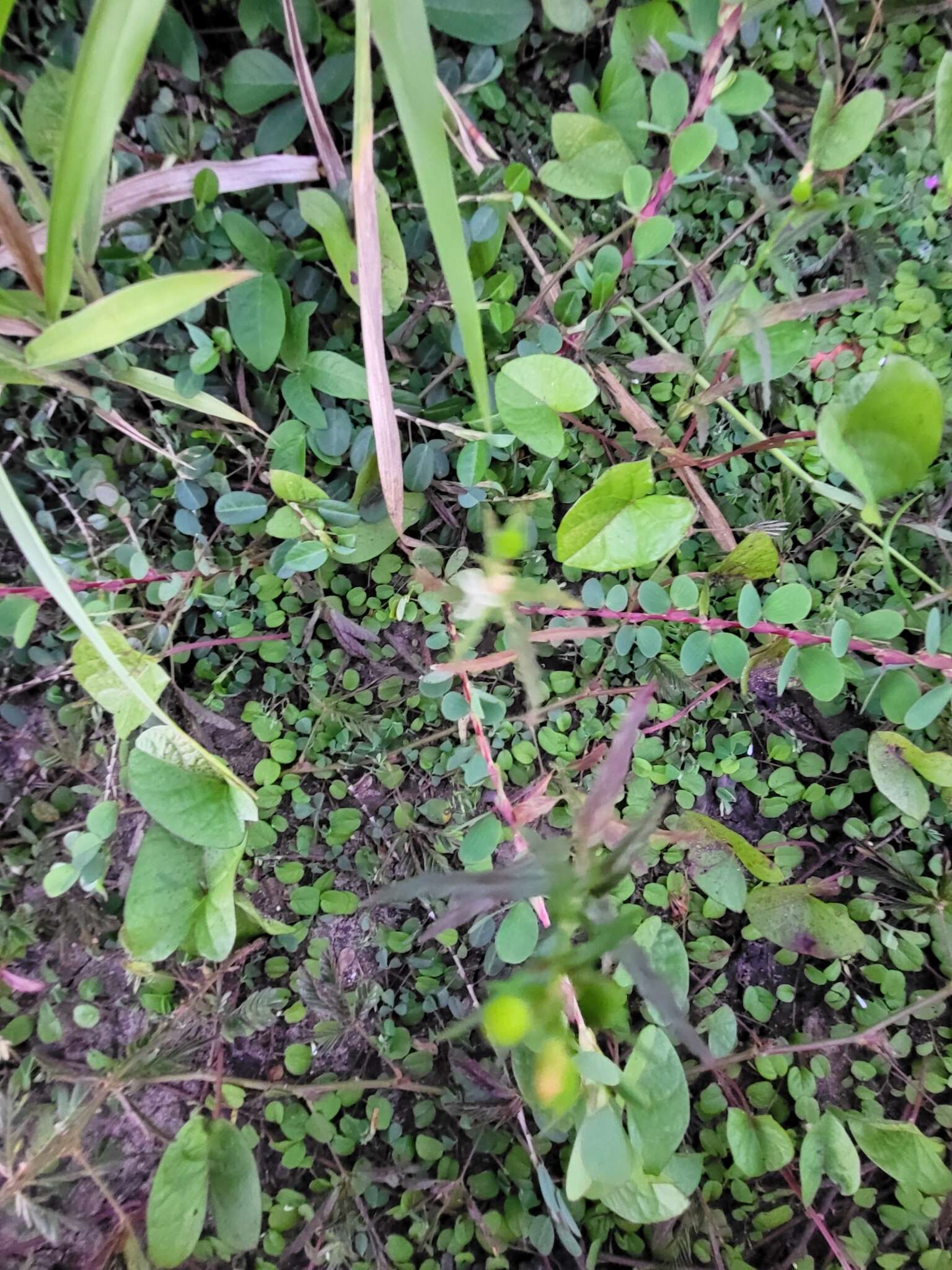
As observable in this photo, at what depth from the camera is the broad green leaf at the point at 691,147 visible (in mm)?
806

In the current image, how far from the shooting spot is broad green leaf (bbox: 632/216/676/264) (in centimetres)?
84

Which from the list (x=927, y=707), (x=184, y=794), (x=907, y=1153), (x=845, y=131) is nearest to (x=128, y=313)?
(x=184, y=794)

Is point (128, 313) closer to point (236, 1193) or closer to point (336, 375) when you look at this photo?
point (336, 375)

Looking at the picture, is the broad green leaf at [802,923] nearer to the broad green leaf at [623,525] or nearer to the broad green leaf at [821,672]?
the broad green leaf at [821,672]

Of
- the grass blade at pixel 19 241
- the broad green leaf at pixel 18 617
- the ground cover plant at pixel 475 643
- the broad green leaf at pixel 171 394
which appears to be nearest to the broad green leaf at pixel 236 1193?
the ground cover plant at pixel 475 643

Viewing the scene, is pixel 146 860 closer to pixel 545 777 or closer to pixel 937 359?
pixel 545 777

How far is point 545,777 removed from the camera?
2.96ft

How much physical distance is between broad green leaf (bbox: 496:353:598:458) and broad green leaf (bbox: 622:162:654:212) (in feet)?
0.63

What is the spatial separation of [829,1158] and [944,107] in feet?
4.12

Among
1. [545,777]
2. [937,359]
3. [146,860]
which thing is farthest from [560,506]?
[146,860]

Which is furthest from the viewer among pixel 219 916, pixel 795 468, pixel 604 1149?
pixel 795 468

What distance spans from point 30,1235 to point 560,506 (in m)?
1.08

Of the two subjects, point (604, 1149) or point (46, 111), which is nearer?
point (604, 1149)

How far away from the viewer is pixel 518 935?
82 centimetres
